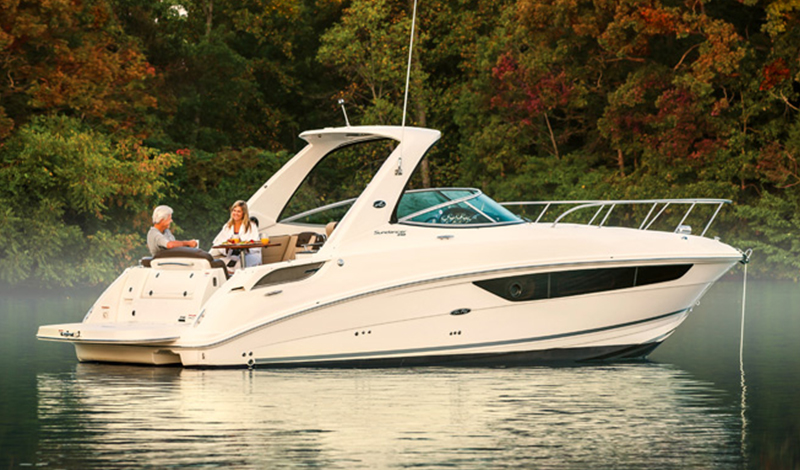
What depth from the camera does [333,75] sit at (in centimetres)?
3912

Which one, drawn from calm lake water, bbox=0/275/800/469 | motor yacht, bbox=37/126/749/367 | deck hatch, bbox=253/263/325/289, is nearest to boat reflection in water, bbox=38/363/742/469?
calm lake water, bbox=0/275/800/469

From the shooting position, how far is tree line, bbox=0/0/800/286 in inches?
1101

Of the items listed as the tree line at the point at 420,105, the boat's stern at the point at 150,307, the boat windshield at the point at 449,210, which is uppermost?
the tree line at the point at 420,105

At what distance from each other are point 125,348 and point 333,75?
26.5 metres

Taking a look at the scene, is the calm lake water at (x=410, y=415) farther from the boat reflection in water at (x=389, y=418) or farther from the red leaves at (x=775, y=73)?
the red leaves at (x=775, y=73)

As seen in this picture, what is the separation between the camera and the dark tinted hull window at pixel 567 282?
1275cm

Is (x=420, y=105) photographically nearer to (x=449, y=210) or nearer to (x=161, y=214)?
(x=161, y=214)

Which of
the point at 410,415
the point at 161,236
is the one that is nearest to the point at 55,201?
the point at 161,236

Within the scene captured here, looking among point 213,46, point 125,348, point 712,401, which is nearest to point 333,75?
point 213,46

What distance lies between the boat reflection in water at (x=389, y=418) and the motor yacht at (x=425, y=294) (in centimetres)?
29

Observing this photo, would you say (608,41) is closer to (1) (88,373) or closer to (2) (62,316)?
(2) (62,316)

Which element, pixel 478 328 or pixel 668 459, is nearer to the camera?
pixel 668 459

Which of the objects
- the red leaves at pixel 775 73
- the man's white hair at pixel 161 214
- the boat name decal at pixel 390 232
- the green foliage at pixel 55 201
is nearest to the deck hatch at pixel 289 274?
the boat name decal at pixel 390 232

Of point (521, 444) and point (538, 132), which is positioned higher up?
point (538, 132)
